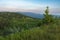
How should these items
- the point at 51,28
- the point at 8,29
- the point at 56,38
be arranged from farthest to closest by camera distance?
the point at 8,29 → the point at 51,28 → the point at 56,38

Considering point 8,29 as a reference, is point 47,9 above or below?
above

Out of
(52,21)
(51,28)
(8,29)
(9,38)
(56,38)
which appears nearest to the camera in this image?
(56,38)

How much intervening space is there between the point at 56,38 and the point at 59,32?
1117 mm

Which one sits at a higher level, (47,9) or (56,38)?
(47,9)

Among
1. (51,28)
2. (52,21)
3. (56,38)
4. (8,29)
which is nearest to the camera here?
(56,38)

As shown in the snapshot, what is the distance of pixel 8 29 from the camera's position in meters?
12.5

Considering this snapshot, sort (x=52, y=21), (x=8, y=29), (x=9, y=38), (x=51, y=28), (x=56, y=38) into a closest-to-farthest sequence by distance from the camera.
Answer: (x=56, y=38), (x=9, y=38), (x=51, y=28), (x=8, y=29), (x=52, y=21)

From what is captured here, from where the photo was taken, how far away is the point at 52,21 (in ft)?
44.5

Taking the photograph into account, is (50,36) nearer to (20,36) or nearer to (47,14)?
(20,36)

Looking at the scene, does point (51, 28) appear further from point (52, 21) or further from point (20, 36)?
point (52, 21)

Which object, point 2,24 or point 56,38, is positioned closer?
point 56,38

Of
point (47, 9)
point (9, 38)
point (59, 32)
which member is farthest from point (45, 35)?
point (47, 9)

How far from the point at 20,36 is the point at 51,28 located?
1.99m

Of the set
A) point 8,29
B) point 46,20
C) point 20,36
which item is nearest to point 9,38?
point 20,36
